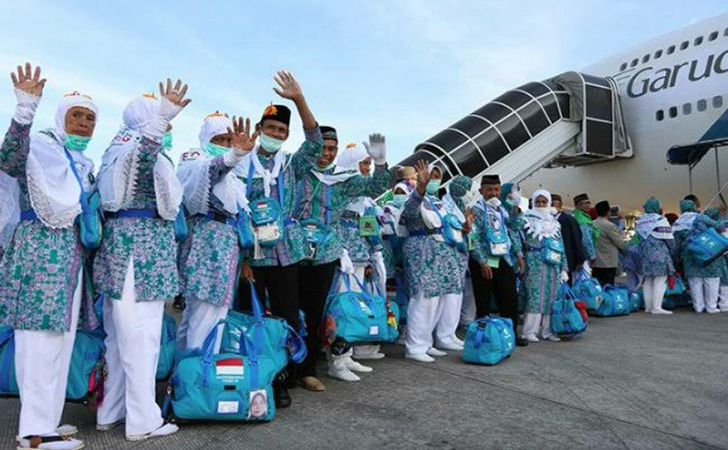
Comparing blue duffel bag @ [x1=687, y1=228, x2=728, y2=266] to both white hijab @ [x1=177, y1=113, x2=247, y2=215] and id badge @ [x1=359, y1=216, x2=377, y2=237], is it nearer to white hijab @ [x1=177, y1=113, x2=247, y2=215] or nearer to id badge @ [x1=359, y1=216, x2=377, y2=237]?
id badge @ [x1=359, y1=216, x2=377, y2=237]

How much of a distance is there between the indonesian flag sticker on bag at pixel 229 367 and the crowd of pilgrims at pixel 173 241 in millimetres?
326

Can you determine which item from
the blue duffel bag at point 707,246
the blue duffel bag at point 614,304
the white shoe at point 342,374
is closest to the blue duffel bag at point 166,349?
the white shoe at point 342,374

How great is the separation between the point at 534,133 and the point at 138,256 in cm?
1339

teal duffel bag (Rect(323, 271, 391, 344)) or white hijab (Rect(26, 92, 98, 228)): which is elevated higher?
white hijab (Rect(26, 92, 98, 228))

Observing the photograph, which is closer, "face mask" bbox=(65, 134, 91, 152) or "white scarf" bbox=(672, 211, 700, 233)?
"face mask" bbox=(65, 134, 91, 152)

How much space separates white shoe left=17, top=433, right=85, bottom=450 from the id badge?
2616mm

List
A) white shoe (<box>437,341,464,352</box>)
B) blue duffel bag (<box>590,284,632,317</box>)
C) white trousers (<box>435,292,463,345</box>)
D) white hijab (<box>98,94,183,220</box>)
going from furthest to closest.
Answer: blue duffel bag (<box>590,284,632,317</box>) → white shoe (<box>437,341,464,352</box>) → white trousers (<box>435,292,463,345</box>) → white hijab (<box>98,94,183,220</box>)

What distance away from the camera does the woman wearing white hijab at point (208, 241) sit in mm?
3047

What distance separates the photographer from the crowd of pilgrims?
253 centimetres

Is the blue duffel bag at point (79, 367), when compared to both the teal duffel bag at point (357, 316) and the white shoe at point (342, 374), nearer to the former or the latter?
the teal duffel bag at point (357, 316)

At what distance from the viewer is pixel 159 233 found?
280cm

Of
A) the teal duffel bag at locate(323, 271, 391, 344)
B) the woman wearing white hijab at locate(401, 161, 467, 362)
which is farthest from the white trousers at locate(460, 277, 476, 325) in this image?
the teal duffel bag at locate(323, 271, 391, 344)

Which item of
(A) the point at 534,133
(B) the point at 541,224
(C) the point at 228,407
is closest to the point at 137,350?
(C) the point at 228,407

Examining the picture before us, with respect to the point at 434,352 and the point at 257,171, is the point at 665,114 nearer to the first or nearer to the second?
the point at 434,352
